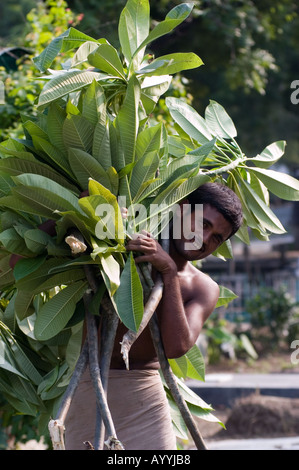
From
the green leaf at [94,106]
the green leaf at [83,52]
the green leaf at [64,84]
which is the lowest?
the green leaf at [94,106]

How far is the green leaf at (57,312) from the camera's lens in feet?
7.79

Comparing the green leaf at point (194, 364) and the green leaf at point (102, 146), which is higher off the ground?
the green leaf at point (102, 146)

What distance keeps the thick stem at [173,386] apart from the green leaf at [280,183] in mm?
781

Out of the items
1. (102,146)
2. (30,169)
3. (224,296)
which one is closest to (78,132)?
(102,146)

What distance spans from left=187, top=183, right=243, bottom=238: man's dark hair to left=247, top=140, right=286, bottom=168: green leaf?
1.13ft

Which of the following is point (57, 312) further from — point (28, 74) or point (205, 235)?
point (28, 74)

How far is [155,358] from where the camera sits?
9.10 feet

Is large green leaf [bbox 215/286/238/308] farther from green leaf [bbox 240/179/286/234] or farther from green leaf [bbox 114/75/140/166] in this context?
green leaf [bbox 114/75/140/166]

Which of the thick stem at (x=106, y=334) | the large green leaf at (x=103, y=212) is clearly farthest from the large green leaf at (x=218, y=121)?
the thick stem at (x=106, y=334)

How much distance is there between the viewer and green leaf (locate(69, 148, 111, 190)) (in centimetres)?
235

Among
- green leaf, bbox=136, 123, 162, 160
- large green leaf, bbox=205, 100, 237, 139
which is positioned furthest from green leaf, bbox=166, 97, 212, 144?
green leaf, bbox=136, 123, 162, 160

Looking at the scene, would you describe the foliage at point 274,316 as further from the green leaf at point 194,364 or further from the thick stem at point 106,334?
the thick stem at point 106,334

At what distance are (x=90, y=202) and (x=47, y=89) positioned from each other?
463 mm

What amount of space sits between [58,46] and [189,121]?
60 centimetres
